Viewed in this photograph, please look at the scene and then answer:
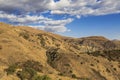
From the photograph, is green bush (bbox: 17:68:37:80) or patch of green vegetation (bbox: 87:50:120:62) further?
patch of green vegetation (bbox: 87:50:120:62)

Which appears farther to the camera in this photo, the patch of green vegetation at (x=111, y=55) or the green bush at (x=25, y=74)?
the patch of green vegetation at (x=111, y=55)

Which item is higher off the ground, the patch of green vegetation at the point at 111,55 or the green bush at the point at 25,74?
the green bush at the point at 25,74

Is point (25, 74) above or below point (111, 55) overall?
above

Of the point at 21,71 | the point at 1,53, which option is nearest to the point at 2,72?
the point at 21,71

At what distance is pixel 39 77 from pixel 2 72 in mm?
6083

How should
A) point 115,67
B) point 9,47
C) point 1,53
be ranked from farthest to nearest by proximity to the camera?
point 115,67 → point 9,47 → point 1,53

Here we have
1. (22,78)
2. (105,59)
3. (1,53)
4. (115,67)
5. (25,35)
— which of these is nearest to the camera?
(22,78)

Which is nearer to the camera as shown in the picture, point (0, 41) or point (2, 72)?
point (2, 72)

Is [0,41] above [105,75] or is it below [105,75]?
above

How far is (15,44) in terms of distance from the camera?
81.6m

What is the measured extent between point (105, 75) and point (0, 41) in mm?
33579

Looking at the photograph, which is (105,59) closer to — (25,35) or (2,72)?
(25,35)

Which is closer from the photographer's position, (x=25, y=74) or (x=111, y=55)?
(x=25, y=74)

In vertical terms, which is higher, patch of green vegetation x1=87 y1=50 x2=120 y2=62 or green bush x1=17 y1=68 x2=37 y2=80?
green bush x1=17 y1=68 x2=37 y2=80
